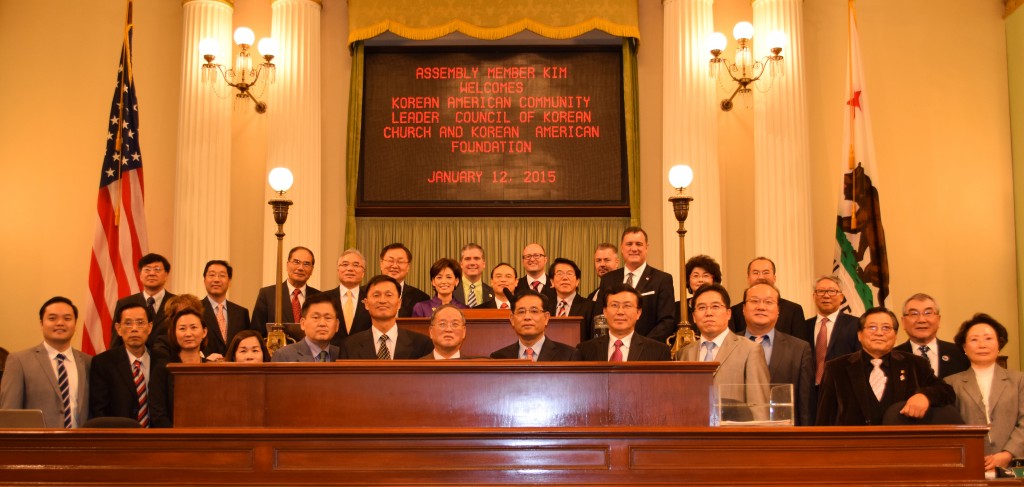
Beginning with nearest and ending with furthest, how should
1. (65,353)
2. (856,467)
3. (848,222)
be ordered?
1. (856,467)
2. (65,353)
3. (848,222)

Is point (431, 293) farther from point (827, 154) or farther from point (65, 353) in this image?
point (65, 353)

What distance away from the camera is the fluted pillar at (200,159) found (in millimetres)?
11031

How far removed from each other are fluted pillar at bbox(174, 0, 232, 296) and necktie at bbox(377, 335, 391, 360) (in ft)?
15.8

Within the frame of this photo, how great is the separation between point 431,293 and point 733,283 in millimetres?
3152

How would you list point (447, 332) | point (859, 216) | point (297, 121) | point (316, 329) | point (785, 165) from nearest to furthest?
point (447, 332) → point (316, 329) → point (859, 216) → point (785, 165) → point (297, 121)

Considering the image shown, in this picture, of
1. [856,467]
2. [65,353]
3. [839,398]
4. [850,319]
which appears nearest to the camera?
[856,467]

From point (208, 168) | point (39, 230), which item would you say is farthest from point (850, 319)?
point (39, 230)

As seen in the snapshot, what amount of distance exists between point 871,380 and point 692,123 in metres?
5.30

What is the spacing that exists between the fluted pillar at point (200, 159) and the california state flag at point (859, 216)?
6099mm

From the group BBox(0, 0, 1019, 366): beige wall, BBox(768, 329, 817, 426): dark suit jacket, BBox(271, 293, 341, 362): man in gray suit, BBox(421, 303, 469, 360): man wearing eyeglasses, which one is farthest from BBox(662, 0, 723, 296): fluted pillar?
BBox(271, 293, 341, 362): man in gray suit

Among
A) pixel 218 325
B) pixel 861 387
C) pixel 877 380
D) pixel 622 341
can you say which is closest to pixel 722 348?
pixel 622 341

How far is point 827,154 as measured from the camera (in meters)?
11.5

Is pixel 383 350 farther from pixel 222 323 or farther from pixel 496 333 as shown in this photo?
pixel 222 323

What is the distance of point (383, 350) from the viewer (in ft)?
21.7
